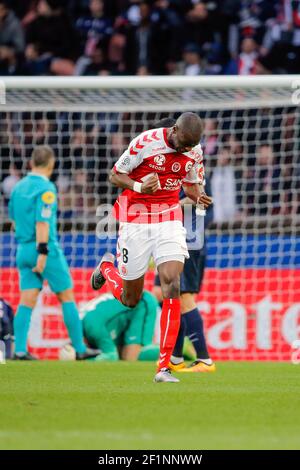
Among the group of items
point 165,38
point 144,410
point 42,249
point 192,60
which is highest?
point 165,38

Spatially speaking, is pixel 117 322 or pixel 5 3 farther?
pixel 5 3

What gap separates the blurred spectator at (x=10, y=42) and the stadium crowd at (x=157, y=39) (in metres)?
0.02

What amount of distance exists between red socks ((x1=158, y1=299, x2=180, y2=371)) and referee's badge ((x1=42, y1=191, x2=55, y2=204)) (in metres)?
3.44

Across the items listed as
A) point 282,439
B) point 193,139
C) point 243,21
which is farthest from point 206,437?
point 243,21

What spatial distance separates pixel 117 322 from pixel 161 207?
3.61m

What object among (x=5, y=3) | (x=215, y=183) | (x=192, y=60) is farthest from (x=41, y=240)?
(x=5, y=3)

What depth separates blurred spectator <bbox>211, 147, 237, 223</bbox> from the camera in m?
14.2

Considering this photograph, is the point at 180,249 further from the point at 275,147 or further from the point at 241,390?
the point at 275,147

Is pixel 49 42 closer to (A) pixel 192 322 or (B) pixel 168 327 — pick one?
(A) pixel 192 322

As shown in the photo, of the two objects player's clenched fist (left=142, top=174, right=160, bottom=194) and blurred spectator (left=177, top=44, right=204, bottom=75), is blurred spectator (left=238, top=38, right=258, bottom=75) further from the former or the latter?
player's clenched fist (left=142, top=174, right=160, bottom=194)

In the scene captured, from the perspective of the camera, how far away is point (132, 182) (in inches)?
333

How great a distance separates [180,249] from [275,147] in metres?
6.80

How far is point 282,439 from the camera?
5.60 meters

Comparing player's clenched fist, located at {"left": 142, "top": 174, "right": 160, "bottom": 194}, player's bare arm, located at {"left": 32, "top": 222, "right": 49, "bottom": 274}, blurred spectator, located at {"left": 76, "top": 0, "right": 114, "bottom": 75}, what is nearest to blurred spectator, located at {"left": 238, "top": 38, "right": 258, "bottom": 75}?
blurred spectator, located at {"left": 76, "top": 0, "right": 114, "bottom": 75}
